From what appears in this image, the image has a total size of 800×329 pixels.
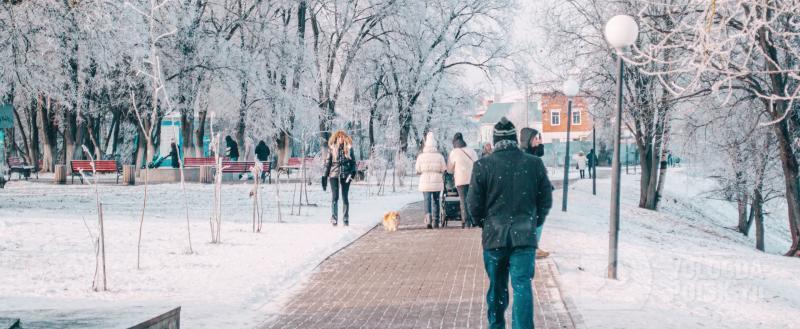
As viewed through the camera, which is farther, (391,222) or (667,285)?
(391,222)

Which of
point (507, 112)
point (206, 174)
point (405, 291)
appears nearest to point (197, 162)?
point (206, 174)

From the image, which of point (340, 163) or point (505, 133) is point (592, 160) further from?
point (505, 133)

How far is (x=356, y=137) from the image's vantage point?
1737 inches

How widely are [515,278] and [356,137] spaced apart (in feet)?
125

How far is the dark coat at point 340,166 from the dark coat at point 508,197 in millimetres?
9233

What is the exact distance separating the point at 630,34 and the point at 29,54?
16941mm

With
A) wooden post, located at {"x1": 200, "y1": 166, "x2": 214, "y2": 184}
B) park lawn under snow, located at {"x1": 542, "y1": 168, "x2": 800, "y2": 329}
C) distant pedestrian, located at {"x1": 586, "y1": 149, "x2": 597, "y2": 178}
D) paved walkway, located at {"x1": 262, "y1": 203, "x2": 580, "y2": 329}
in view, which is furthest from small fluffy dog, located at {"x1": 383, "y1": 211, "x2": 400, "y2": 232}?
distant pedestrian, located at {"x1": 586, "y1": 149, "x2": 597, "y2": 178}

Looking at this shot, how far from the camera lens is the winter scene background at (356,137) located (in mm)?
9156

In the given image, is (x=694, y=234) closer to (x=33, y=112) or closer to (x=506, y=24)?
(x=506, y=24)

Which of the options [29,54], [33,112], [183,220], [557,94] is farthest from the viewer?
[33,112]

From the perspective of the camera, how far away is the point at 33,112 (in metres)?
44.3

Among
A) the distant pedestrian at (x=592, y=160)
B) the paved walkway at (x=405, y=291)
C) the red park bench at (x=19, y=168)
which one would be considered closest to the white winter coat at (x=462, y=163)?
the paved walkway at (x=405, y=291)

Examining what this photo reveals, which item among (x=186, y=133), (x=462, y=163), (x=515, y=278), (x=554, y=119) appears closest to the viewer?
(x=515, y=278)

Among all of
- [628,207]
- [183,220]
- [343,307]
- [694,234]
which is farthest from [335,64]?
[343,307]
